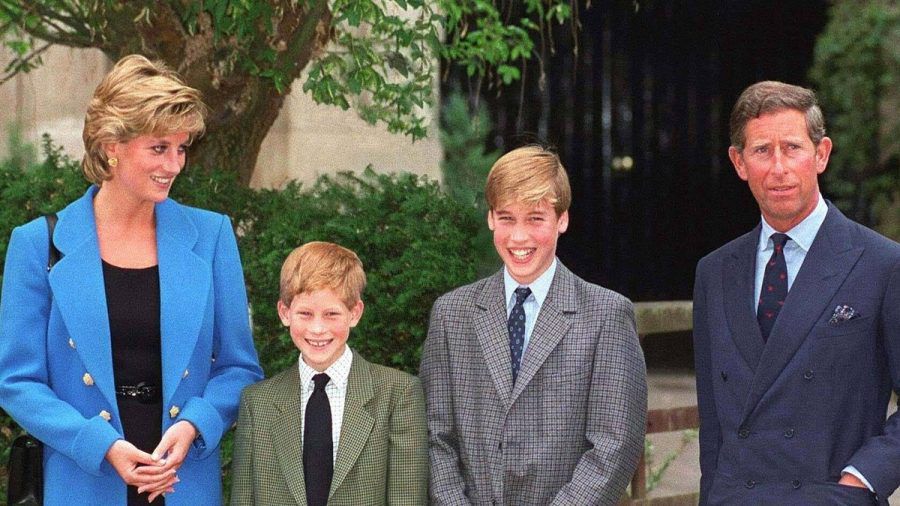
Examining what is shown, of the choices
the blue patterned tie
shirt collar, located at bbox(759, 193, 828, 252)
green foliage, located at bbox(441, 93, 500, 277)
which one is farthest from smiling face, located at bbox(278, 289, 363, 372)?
green foliage, located at bbox(441, 93, 500, 277)

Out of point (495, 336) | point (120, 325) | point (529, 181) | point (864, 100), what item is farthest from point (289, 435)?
point (864, 100)

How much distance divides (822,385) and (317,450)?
4.74 feet

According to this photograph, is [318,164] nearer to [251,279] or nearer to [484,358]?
[251,279]

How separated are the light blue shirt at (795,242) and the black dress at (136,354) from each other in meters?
1.73

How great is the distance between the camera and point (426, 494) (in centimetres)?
382

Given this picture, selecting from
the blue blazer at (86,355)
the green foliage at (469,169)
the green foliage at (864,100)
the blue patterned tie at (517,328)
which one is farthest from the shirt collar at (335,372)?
the green foliage at (864,100)

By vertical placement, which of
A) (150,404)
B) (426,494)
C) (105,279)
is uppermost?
(105,279)

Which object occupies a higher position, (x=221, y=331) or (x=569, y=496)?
(x=221, y=331)

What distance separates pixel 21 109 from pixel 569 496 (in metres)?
9.41

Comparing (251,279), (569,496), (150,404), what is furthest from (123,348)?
(251,279)

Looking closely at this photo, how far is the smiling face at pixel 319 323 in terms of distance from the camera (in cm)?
378

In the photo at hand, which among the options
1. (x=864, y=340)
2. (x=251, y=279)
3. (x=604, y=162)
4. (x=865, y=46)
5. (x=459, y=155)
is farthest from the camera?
(x=604, y=162)

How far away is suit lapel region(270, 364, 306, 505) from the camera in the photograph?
12.2ft

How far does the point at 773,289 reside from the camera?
12.0 feet
